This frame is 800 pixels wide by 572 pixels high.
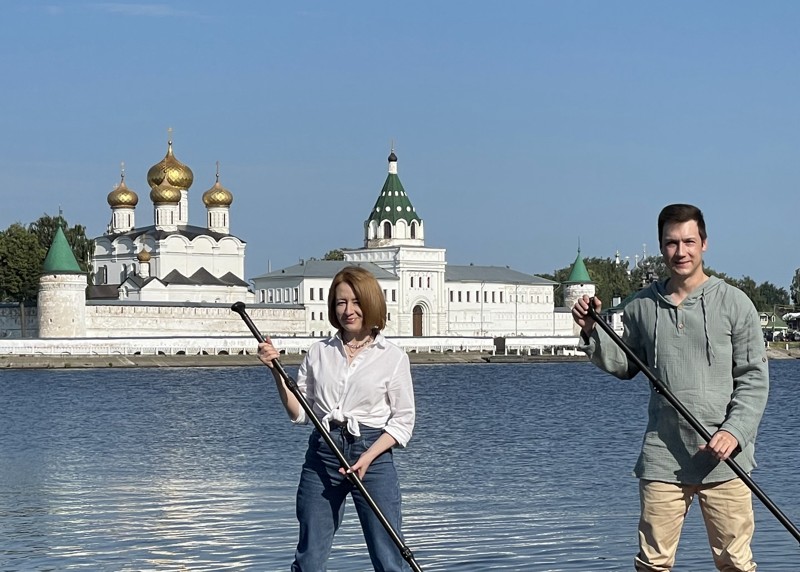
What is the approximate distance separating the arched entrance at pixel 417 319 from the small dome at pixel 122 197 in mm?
17510

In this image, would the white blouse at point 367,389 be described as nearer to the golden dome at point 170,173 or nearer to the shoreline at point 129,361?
the shoreline at point 129,361

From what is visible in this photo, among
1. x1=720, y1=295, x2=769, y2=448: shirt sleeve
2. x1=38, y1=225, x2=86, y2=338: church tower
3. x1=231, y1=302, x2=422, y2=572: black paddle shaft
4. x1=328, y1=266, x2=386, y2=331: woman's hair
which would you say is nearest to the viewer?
x1=720, y1=295, x2=769, y2=448: shirt sleeve

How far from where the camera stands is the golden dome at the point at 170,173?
87062 millimetres

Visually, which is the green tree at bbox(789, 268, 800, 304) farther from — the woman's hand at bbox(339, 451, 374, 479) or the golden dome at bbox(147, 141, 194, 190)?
the woman's hand at bbox(339, 451, 374, 479)

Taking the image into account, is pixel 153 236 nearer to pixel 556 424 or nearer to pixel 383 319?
pixel 556 424

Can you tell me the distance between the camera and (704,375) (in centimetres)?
525

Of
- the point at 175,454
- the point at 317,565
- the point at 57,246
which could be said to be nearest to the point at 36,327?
the point at 57,246

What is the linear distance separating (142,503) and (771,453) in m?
10.0

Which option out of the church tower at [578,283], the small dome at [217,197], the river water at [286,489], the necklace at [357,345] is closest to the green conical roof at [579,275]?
the church tower at [578,283]

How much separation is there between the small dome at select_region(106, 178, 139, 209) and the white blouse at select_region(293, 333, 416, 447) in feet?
285

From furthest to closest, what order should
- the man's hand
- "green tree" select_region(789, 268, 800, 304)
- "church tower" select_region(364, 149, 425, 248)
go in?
"green tree" select_region(789, 268, 800, 304) < "church tower" select_region(364, 149, 425, 248) < the man's hand

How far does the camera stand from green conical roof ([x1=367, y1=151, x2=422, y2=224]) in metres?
96.9

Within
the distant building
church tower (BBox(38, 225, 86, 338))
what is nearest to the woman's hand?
church tower (BBox(38, 225, 86, 338))

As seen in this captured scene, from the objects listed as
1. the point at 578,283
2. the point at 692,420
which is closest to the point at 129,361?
the point at 578,283
